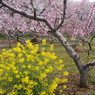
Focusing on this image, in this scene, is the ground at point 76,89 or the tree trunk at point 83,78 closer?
the ground at point 76,89

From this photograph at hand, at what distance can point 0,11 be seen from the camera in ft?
21.1

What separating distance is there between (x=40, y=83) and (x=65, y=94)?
2.84 feet

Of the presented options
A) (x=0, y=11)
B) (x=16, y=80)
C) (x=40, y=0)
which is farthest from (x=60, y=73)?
(x=40, y=0)

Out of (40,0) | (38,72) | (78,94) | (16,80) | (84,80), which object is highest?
(40,0)

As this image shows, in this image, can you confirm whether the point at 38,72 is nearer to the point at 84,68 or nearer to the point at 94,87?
the point at 84,68

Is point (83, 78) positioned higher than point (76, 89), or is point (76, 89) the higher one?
point (83, 78)

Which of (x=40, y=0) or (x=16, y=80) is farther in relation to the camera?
(x=40, y=0)

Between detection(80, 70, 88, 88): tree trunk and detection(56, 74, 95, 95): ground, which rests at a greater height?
detection(80, 70, 88, 88): tree trunk

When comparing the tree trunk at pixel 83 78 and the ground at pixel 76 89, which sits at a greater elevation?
the tree trunk at pixel 83 78

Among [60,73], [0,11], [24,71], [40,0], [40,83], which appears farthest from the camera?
[40,0]

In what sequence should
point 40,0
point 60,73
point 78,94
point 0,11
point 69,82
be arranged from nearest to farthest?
point 78,94, point 69,82, point 60,73, point 0,11, point 40,0

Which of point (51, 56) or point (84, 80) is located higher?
point (51, 56)

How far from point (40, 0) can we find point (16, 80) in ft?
51.9

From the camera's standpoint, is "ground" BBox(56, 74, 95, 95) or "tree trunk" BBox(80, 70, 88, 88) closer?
"ground" BBox(56, 74, 95, 95)
